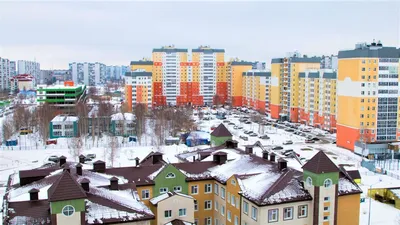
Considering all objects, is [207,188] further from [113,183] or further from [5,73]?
[5,73]

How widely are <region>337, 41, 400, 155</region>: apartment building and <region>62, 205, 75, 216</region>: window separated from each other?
33.4 metres

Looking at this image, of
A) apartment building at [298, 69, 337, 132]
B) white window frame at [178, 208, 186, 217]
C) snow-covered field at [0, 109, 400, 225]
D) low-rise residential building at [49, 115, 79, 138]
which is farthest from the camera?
apartment building at [298, 69, 337, 132]

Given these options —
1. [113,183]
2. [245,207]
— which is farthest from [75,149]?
[245,207]

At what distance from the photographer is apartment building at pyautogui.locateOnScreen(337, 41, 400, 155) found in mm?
41156

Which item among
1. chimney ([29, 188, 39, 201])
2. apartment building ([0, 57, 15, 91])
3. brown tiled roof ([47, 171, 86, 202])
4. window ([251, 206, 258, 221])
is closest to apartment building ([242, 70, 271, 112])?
window ([251, 206, 258, 221])

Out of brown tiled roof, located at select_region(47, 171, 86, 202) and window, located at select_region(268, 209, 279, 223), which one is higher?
brown tiled roof, located at select_region(47, 171, 86, 202)

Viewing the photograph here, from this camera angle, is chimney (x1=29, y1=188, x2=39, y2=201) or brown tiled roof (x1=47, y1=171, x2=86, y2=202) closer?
brown tiled roof (x1=47, y1=171, x2=86, y2=202)

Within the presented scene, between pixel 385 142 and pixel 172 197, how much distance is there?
3144 centimetres

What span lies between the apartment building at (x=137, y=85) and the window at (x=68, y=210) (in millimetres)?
60026

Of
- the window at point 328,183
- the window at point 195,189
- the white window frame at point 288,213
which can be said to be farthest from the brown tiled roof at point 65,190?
the window at point 328,183

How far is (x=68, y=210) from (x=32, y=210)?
197cm

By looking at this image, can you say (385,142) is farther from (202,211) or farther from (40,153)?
(40,153)

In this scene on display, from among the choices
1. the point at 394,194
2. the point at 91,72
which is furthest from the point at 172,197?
the point at 91,72

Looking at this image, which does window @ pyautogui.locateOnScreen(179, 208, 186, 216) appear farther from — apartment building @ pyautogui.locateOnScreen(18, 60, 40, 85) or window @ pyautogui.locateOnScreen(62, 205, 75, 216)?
apartment building @ pyautogui.locateOnScreen(18, 60, 40, 85)
